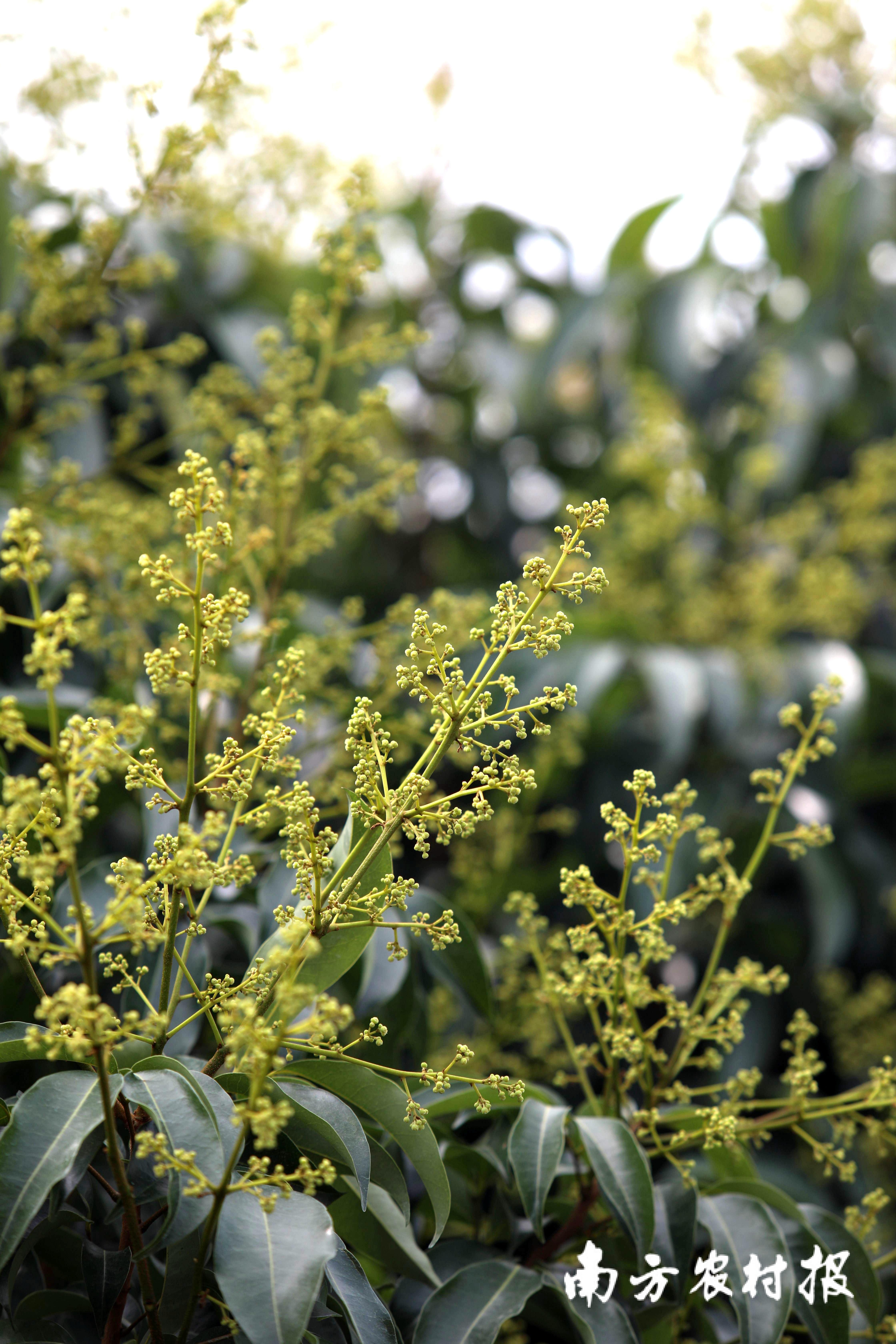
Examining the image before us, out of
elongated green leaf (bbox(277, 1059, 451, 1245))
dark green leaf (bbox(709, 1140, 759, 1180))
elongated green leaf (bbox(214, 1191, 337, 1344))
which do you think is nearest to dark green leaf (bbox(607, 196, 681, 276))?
dark green leaf (bbox(709, 1140, 759, 1180))

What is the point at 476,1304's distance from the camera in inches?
32.4

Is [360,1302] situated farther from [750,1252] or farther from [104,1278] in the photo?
[750,1252]

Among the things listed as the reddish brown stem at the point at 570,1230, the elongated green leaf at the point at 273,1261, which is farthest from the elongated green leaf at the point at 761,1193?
the elongated green leaf at the point at 273,1261

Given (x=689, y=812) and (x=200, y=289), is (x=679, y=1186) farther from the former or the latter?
(x=200, y=289)

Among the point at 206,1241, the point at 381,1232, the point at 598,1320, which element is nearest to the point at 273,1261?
the point at 206,1241

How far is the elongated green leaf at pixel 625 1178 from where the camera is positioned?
0.80 m

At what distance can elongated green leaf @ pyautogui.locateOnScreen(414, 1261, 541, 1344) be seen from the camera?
792mm

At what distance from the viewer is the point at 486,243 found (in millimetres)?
2385

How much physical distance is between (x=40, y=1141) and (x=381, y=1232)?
0.34m

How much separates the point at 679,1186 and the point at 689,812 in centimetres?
89

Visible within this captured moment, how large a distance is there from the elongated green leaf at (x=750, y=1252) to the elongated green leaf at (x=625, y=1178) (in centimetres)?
8

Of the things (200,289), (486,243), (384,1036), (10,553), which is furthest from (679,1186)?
(486,243)

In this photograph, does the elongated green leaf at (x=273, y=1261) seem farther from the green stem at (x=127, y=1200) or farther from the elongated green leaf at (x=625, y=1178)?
the elongated green leaf at (x=625, y=1178)

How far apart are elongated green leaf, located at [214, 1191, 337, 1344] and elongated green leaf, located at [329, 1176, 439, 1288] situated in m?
0.11
